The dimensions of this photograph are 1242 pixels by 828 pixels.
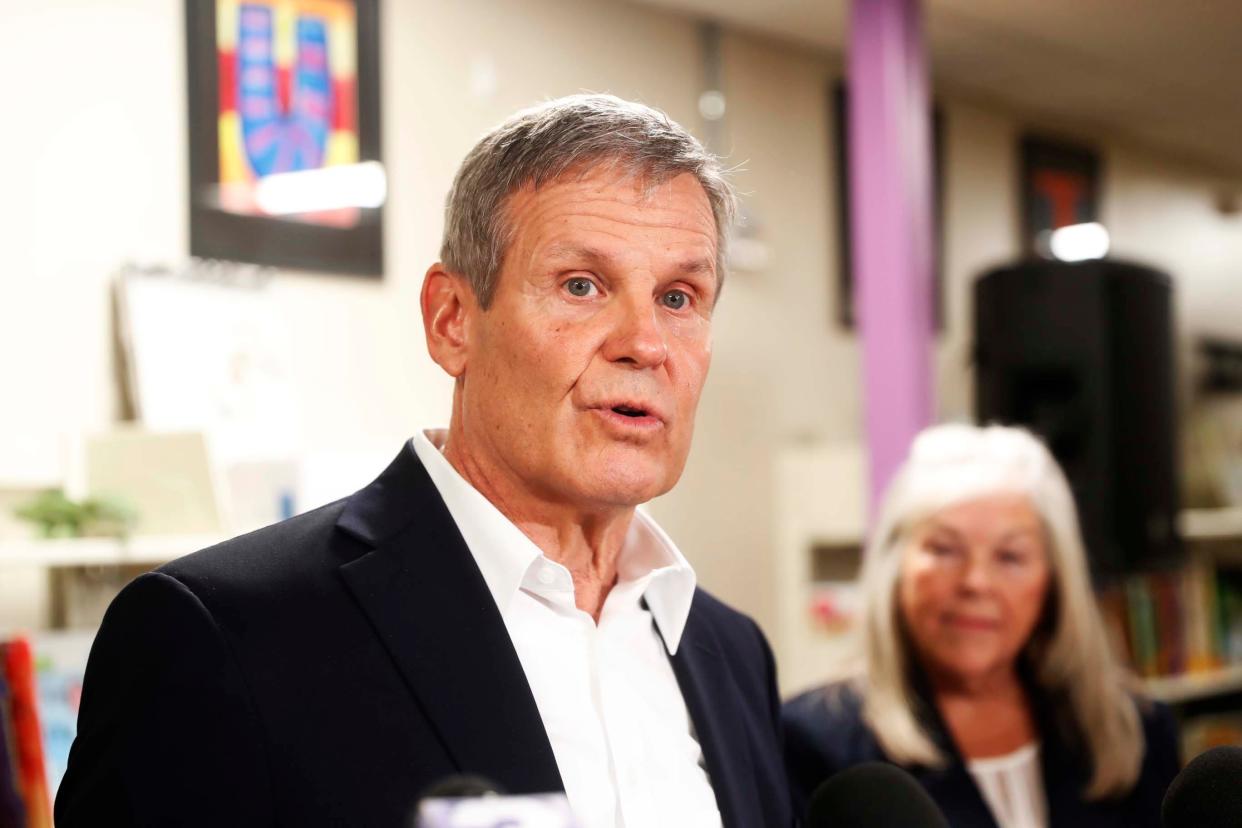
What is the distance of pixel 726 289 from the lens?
4125mm

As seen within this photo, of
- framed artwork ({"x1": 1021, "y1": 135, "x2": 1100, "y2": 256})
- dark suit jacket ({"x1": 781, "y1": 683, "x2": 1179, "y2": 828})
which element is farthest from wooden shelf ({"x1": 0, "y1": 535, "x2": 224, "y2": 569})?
framed artwork ({"x1": 1021, "y1": 135, "x2": 1100, "y2": 256})

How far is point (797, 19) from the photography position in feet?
13.6

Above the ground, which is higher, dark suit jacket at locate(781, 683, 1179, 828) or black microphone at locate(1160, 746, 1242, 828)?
black microphone at locate(1160, 746, 1242, 828)

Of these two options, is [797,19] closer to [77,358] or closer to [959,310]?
[959,310]

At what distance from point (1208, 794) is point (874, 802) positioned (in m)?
0.24

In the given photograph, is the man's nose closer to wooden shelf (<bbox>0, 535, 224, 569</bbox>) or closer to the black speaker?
wooden shelf (<bbox>0, 535, 224, 569</bbox>)

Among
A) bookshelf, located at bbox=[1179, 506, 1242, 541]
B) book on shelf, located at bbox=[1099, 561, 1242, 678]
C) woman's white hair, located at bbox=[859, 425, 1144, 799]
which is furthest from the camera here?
bookshelf, located at bbox=[1179, 506, 1242, 541]

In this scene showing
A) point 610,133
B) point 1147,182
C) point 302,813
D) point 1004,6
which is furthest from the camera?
point 1147,182

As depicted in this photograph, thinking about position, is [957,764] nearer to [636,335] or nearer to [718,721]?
[718,721]

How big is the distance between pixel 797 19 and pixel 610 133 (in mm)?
3224

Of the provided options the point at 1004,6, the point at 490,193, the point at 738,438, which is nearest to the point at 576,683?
the point at 490,193

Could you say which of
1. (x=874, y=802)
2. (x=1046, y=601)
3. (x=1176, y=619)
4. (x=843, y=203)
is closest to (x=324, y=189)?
(x=1046, y=601)

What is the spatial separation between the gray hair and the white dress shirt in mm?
185

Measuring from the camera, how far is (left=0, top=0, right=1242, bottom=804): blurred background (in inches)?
107
